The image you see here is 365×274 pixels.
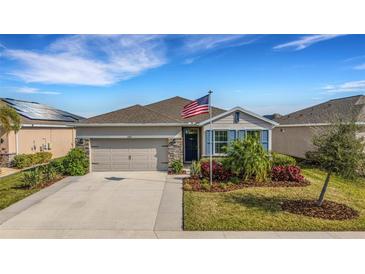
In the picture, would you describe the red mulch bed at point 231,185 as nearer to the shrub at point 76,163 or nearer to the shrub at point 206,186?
the shrub at point 206,186

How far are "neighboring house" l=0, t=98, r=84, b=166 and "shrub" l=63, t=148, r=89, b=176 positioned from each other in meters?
1.61

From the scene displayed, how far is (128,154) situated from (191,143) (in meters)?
4.40

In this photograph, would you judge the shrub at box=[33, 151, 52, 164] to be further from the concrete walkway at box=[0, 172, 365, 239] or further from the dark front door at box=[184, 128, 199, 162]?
the dark front door at box=[184, 128, 199, 162]

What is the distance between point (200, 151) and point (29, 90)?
1282 centimetres

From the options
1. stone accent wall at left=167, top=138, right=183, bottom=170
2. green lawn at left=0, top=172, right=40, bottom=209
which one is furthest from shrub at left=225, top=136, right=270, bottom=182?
green lawn at left=0, top=172, right=40, bottom=209

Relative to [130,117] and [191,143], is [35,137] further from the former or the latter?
[191,143]

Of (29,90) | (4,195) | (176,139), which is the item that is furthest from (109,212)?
(29,90)

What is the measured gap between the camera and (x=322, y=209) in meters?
7.84

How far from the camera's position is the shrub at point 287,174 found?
1166cm

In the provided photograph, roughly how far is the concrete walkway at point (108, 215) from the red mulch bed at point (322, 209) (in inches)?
44.8

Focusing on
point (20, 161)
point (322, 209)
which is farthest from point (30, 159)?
point (322, 209)

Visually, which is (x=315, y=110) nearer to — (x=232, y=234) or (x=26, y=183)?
(x=232, y=234)

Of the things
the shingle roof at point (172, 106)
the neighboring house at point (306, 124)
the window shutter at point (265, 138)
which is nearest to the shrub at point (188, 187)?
the window shutter at point (265, 138)

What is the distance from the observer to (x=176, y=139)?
14.1 metres
